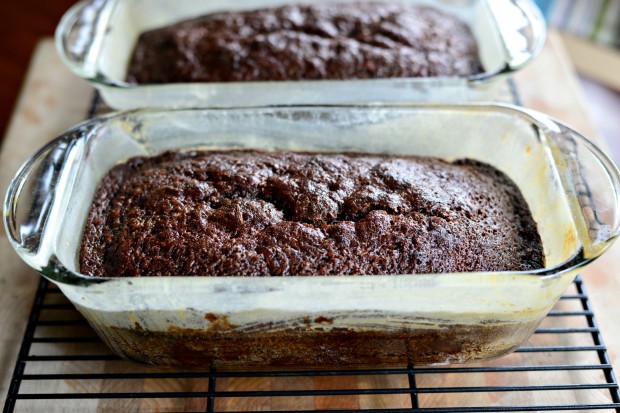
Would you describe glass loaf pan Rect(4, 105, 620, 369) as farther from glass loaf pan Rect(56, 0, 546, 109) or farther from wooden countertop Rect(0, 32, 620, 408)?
wooden countertop Rect(0, 32, 620, 408)

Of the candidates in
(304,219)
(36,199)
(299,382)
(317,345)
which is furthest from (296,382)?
(36,199)

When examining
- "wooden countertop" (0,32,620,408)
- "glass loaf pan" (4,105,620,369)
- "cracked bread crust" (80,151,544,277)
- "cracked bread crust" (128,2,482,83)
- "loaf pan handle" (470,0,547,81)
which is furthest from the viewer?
"cracked bread crust" (128,2,482,83)

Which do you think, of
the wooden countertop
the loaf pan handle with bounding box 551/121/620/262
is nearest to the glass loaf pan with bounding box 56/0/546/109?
the wooden countertop

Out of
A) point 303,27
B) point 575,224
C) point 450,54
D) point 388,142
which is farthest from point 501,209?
point 303,27

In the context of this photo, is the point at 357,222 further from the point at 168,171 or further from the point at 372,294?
the point at 168,171

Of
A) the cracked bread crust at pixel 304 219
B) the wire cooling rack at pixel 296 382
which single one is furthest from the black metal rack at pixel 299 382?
the cracked bread crust at pixel 304 219

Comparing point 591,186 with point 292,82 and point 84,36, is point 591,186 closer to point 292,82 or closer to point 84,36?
point 292,82

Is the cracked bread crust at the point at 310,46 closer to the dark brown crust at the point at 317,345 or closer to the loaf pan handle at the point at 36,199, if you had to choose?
the loaf pan handle at the point at 36,199
